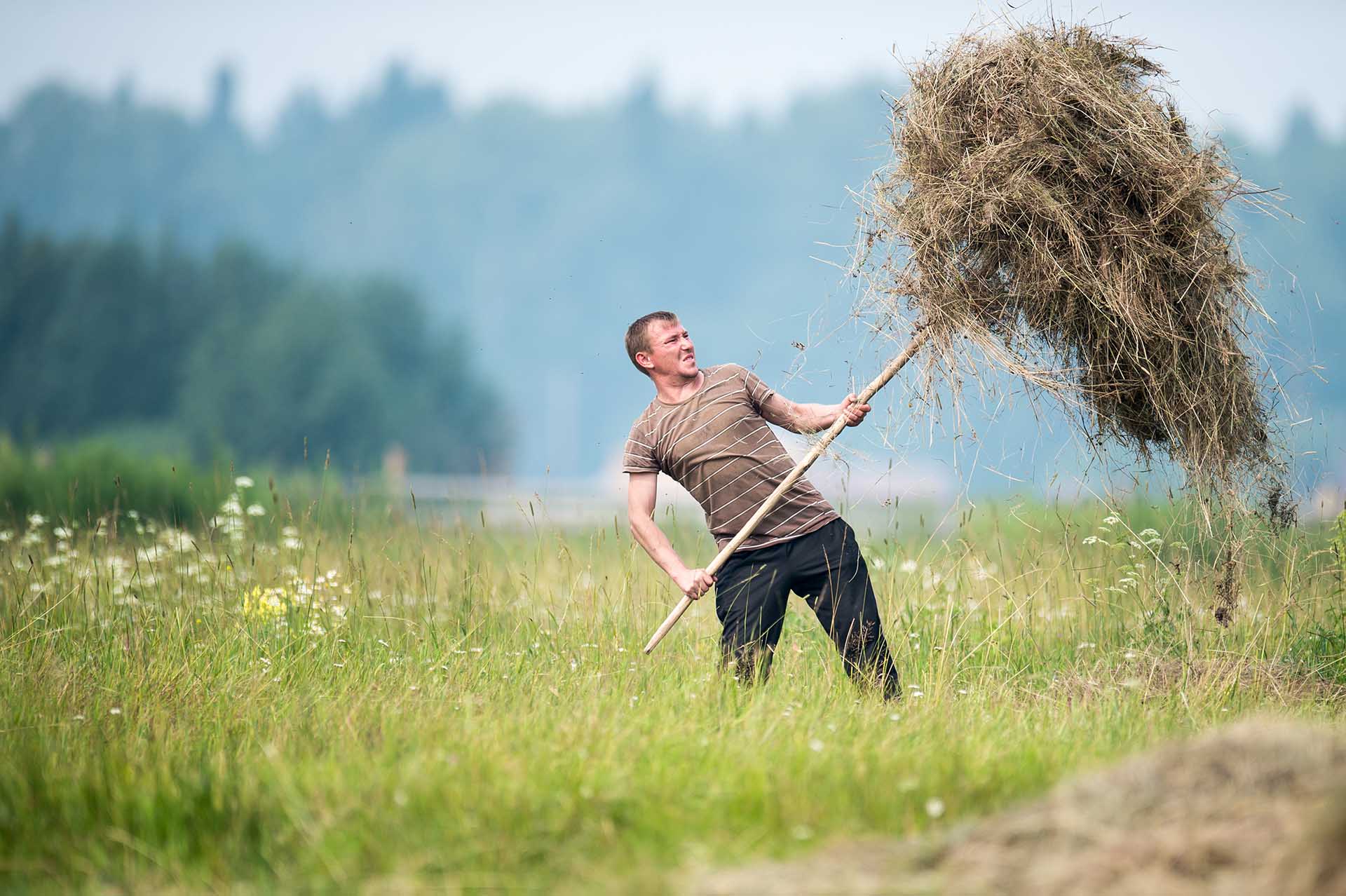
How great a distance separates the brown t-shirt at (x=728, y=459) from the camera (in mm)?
5180

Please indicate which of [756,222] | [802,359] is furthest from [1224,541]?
[756,222]

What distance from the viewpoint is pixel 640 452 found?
5.28 metres

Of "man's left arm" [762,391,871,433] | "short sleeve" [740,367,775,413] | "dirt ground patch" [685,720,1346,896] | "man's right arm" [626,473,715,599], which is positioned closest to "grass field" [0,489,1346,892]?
"dirt ground patch" [685,720,1346,896]

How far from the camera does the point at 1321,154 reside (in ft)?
374

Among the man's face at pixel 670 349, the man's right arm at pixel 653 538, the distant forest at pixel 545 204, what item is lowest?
the man's right arm at pixel 653 538

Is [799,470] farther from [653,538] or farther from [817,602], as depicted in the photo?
[653,538]

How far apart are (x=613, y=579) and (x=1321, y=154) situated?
127659 mm

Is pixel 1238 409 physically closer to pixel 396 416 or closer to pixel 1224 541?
pixel 1224 541

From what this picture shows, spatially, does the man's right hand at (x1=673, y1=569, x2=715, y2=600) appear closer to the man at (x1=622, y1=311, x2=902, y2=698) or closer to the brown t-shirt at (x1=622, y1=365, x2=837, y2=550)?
the man at (x1=622, y1=311, x2=902, y2=698)

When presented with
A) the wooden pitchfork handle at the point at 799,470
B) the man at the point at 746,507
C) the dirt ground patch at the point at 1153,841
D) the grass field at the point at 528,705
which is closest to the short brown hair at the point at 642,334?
the man at the point at 746,507

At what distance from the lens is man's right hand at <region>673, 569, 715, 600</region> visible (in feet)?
16.5

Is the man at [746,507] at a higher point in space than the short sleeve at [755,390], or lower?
lower

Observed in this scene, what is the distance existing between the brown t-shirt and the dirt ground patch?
7.25 feet

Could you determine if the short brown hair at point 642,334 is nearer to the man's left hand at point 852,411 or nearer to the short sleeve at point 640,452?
the short sleeve at point 640,452
